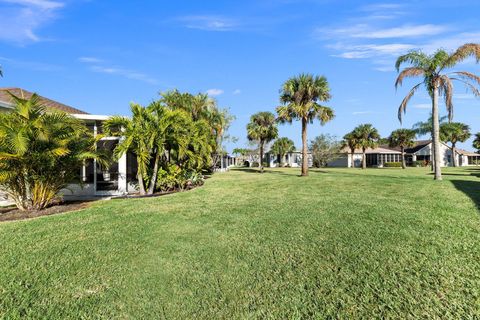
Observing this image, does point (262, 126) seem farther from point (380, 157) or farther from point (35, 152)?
point (380, 157)

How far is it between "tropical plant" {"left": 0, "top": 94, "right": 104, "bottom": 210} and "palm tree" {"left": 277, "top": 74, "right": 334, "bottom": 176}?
14830 mm

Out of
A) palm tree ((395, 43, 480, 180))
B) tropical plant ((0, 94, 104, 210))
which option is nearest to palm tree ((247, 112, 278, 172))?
palm tree ((395, 43, 480, 180))

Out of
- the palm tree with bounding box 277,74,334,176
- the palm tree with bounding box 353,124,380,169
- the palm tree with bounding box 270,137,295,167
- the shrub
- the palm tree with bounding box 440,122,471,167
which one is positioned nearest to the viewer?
the palm tree with bounding box 277,74,334,176

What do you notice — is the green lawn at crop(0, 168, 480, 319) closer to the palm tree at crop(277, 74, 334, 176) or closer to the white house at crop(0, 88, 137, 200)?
the white house at crop(0, 88, 137, 200)

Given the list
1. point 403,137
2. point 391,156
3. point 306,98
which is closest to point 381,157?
point 391,156

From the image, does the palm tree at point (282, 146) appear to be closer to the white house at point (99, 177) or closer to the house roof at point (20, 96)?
the house roof at point (20, 96)

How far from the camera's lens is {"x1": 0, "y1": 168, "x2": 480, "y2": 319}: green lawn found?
10.1 ft

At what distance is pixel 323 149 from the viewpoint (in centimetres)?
4538

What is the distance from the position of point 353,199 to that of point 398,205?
1.32m

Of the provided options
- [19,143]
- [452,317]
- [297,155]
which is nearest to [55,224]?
[19,143]

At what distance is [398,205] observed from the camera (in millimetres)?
7117

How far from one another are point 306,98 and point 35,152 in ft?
55.4

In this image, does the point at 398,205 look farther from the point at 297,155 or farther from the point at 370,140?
the point at 297,155

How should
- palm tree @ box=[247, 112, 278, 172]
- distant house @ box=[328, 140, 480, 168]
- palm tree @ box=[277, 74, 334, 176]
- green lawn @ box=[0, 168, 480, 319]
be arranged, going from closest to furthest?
green lawn @ box=[0, 168, 480, 319] < palm tree @ box=[277, 74, 334, 176] < palm tree @ box=[247, 112, 278, 172] < distant house @ box=[328, 140, 480, 168]
